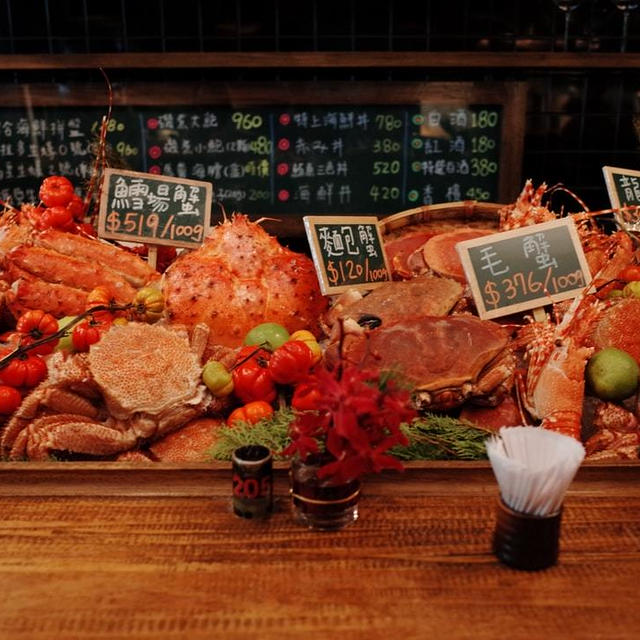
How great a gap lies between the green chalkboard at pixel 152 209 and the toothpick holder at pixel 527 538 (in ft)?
7.12

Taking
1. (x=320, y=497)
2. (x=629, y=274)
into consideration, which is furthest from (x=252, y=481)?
(x=629, y=274)

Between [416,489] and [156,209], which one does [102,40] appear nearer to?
[156,209]

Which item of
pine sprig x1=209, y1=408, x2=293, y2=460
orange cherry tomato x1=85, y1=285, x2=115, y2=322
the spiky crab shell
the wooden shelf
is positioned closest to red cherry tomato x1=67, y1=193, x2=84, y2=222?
orange cherry tomato x1=85, y1=285, x2=115, y2=322

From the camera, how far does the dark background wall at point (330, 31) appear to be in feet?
18.8

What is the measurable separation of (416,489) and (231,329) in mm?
1142

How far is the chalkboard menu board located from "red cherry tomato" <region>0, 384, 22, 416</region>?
3.49m

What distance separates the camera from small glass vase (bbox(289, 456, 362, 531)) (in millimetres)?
1665

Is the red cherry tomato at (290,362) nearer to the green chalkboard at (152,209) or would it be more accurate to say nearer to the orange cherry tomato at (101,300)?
the orange cherry tomato at (101,300)

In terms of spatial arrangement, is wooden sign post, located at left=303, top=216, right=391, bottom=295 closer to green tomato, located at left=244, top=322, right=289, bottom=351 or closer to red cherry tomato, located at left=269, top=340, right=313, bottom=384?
green tomato, located at left=244, top=322, right=289, bottom=351

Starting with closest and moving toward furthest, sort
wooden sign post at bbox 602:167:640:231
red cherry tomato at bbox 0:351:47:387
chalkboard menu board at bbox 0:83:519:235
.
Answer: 1. red cherry tomato at bbox 0:351:47:387
2. wooden sign post at bbox 602:167:640:231
3. chalkboard menu board at bbox 0:83:519:235

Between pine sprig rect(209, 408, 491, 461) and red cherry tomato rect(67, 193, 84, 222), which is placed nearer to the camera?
pine sprig rect(209, 408, 491, 461)

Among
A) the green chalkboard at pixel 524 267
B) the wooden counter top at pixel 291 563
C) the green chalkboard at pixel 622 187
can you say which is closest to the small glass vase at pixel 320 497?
the wooden counter top at pixel 291 563

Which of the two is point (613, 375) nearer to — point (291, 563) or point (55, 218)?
point (291, 563)

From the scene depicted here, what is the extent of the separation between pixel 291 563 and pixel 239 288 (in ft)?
4.65
